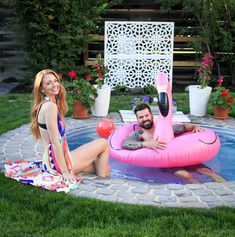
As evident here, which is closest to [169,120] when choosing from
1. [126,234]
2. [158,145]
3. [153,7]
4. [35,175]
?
[158,145]

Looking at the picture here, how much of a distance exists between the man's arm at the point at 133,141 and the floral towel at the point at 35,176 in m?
1.08

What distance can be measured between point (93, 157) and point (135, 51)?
6.59 metres

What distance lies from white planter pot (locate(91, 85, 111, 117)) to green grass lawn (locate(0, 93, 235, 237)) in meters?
3.53

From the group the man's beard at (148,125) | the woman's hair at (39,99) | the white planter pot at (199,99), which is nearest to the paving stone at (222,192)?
the man's beard at (148,125)

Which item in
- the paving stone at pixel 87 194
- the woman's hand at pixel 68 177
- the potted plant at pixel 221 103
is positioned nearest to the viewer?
the paving stone at pixel 87 194

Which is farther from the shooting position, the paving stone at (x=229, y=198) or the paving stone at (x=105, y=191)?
the paving stone at (x=105, y=191)

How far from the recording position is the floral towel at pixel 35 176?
418 centimetres

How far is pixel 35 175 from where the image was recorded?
4.40 meters

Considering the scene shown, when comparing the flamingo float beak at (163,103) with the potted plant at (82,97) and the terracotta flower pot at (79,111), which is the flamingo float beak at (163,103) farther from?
the terracotta flower pot at (79,111)

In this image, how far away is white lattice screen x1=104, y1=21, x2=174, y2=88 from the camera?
35.5ft

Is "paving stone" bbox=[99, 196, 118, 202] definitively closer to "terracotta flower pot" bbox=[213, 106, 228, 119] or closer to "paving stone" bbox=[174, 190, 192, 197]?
"paving stone" bbox=[174, 190, 192, 197]

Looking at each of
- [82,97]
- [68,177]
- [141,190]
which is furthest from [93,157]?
[82,97]

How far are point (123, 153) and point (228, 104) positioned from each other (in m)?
2.80

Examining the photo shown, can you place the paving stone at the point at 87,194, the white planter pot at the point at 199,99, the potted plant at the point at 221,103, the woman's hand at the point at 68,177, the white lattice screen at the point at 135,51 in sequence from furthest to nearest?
the white lattice screen at the point at 135,51
the white planter pot at the point at 199,99
the potted plant at the point at 221,103
the woman's hand at the point at 68,177
the paving stone at the point at 87,194
